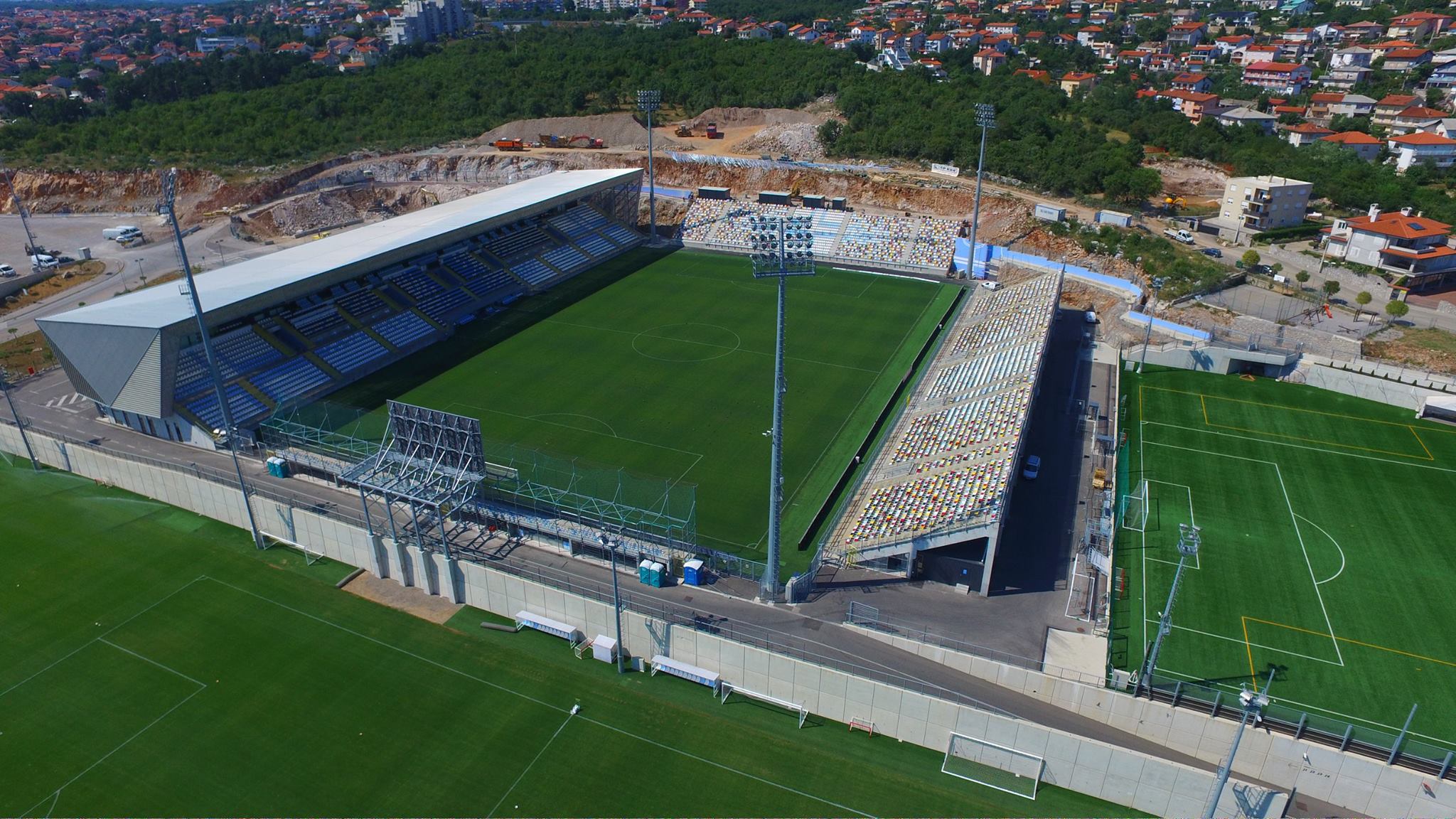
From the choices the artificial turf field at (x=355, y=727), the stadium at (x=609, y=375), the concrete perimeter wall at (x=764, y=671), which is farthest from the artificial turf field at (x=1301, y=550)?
the artificial turf field at (x=355, y=727)

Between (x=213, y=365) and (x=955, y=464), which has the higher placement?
(x=213, y=365)

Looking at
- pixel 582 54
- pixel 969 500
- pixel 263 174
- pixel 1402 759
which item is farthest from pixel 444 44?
pixel 1402 759

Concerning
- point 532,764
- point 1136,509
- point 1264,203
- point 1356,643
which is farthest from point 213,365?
point 1264,203

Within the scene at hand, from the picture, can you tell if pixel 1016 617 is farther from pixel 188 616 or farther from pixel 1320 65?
pixel 1320 65

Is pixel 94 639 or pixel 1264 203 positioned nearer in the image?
pixel 94 639

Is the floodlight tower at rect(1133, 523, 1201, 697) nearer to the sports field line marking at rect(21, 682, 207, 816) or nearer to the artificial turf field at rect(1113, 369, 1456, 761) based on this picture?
the artificial turf field at rect(1113, 369, 1456, 761)

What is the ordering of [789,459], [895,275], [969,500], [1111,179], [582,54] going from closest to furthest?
[969,500] → [789,459] → [895,275] → [1111,179] → [582,54]

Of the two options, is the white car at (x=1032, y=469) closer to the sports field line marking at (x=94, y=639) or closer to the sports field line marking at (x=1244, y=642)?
the sports field line marking at (x=1244, y=642)

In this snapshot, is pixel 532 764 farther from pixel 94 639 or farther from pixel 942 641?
pixel 94 639
